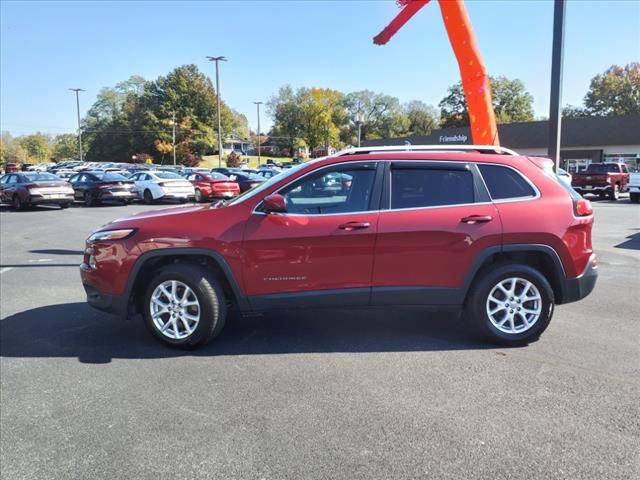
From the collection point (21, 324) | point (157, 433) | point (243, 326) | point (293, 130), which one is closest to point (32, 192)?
point (21, 324)

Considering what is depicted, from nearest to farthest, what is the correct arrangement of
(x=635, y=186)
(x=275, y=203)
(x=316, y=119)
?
(x=275, y=203), (x=635, y=186), (x=316, y=119)

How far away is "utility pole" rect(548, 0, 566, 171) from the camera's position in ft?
32.1

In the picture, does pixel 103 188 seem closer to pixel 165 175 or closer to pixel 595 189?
pixel 165 175

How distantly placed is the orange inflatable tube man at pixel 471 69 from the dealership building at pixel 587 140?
30.4m

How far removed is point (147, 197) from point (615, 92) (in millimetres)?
66115

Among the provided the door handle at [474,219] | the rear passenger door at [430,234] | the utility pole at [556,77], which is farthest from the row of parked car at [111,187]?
the door handle at [474,219]

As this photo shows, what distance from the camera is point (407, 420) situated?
3.43 meters

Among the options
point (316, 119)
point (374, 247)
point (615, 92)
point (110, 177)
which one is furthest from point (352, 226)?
point (316, 119)

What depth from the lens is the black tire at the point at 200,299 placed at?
470 cm

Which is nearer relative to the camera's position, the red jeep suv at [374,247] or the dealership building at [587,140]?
the red jeep suv at [374,247]

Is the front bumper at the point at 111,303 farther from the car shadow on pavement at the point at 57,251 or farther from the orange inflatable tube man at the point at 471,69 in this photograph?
the orange inflatable tube man at the point at 471,69

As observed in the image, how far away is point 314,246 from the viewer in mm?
4621

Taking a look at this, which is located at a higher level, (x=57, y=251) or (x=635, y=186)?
(x=635, y=186)

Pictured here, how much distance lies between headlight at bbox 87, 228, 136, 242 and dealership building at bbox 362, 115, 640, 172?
3751 cm
